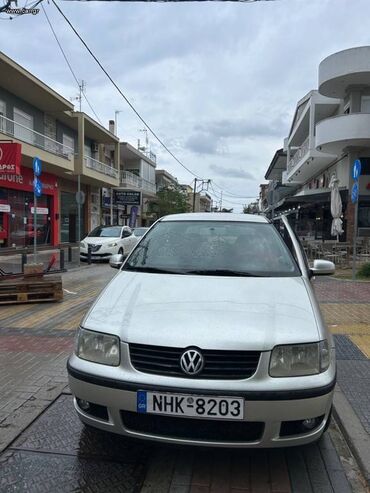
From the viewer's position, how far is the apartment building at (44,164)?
2019 centimetres

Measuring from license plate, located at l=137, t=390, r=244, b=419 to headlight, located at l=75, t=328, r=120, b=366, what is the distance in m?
0.37

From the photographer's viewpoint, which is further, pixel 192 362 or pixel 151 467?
pixel 151 467

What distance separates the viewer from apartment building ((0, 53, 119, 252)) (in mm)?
20188

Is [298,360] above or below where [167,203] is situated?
below

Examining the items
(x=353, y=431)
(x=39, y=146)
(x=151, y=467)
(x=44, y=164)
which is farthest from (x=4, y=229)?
(x=353, y=431)

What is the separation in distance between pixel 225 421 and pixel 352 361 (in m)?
3.15

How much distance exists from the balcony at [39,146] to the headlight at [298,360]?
17648mm

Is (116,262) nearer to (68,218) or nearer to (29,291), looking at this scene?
(29,291)

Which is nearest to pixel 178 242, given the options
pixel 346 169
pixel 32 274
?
pixel 32 274

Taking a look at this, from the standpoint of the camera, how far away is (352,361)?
206 inches

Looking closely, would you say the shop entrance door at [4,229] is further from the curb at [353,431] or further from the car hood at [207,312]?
the curb at [353,431]

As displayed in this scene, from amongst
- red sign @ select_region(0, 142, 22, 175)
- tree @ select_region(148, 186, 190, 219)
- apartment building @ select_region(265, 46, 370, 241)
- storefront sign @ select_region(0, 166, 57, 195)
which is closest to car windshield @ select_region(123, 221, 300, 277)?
red sign @ select_region(0, 142, 22, 175)

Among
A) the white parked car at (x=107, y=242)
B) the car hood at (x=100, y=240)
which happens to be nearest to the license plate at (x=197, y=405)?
the white parked car at (x=107, y=242)

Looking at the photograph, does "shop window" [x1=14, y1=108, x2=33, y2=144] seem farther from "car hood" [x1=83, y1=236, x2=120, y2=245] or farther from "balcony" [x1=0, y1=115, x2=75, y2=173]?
"car hood" [x1=83, y1=236, x2=120, y2=245]
